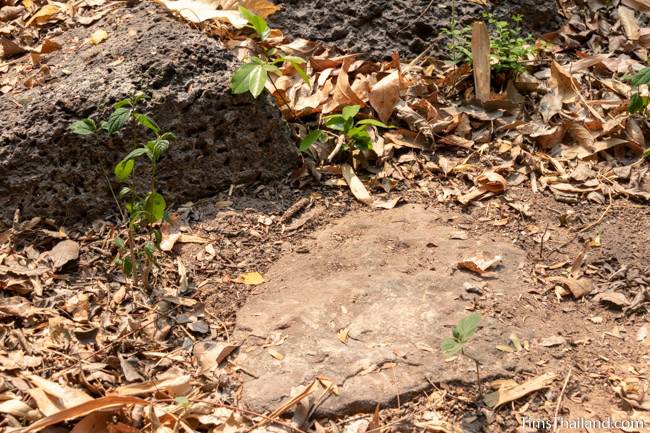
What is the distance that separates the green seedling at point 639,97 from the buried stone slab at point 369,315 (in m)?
0.97

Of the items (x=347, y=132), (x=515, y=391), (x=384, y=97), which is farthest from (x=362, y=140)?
(x=515, y=391)

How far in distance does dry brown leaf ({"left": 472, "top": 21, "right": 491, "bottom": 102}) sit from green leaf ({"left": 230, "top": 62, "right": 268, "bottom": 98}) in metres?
1.18

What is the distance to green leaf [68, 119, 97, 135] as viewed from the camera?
293 cm

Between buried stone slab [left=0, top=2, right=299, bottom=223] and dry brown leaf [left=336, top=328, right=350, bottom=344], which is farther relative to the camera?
buried stone slab [left=0, top=2, right=299, bottom=223]

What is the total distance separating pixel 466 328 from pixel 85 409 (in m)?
1.19

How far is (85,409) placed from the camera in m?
2.45

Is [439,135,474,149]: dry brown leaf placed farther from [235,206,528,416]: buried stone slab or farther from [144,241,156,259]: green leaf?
[144,241,156,259]: green leaf

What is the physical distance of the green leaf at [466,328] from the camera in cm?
251

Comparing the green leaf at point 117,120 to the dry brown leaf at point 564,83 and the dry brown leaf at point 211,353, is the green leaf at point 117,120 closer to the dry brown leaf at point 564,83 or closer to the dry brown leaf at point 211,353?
the dry brown leaf at point 211,353

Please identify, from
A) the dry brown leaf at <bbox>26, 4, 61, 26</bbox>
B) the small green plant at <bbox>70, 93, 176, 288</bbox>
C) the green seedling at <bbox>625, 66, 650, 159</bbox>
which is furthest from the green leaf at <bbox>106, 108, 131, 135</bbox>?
the green seedling at <bbox>625, 66, 650, 159</bbox>

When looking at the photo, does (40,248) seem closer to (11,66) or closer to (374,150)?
(11,66)

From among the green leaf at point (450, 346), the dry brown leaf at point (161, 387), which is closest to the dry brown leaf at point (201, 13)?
the dry brown leaf at point (161, 387)

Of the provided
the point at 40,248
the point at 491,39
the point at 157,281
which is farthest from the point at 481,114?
the point at 40,248

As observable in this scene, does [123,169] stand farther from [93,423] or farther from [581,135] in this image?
[581,135]
